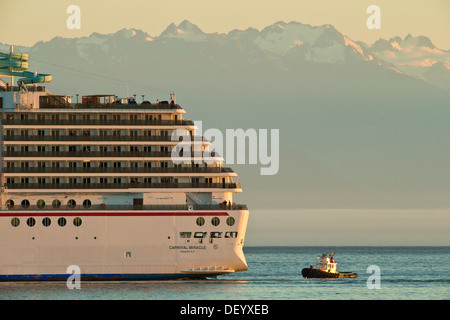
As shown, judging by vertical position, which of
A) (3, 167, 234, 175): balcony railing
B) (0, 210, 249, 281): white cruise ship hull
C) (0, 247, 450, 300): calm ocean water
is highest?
(3, 167, 234, 175): balcony railing

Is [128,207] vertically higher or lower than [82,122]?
lower

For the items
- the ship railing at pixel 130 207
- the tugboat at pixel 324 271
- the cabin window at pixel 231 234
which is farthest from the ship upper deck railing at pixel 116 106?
the tugboat at pixel 324 271

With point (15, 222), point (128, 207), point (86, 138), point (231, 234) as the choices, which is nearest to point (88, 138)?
point (86, 138)

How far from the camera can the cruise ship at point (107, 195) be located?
91.1 meters

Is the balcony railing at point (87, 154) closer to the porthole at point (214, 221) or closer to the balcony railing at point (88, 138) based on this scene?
the balcony railing at point (88, 138)

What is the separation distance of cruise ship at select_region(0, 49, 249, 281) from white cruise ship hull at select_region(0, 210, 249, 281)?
78 mm

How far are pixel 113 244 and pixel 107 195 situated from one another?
4.34m

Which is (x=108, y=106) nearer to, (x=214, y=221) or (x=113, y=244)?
(x=113, y=244)

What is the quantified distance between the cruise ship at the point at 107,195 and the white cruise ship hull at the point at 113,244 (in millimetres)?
78

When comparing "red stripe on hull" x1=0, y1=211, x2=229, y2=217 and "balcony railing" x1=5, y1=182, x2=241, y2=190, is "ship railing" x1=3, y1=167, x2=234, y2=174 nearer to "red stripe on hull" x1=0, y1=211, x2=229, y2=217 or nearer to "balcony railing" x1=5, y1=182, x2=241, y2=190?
"balcony railing" x1=5, y1=182, x2=241, y2=190

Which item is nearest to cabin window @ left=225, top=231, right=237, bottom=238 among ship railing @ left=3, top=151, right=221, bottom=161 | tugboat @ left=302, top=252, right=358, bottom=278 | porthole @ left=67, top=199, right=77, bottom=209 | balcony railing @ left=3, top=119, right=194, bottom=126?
ship railing @ left=3, top=151, right=221, bottom=161

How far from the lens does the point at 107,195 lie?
305 feet

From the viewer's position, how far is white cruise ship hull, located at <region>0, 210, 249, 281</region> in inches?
3580
